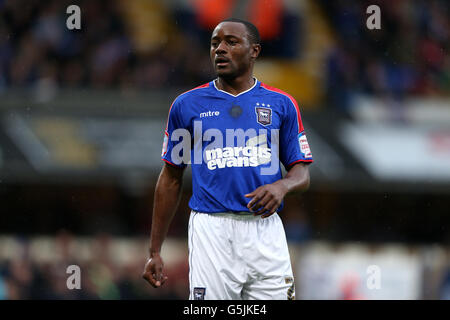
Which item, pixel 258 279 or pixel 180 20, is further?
pixel 180 20

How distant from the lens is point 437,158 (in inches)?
462

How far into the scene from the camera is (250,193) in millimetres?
4141

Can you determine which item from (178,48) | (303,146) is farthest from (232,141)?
(178,48)

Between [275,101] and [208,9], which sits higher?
[208,9]

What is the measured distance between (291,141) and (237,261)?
771mm

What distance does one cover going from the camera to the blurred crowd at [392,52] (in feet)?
41.8

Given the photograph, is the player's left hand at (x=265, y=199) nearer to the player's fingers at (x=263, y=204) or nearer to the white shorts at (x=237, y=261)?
the player's fingers at (x=263, y=204)

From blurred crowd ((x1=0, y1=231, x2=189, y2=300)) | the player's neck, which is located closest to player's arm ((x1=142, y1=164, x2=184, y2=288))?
the player's neck

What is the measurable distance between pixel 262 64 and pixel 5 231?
532 cm

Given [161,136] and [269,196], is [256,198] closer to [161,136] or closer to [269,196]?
[269,196]

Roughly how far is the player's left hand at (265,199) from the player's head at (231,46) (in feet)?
2.49

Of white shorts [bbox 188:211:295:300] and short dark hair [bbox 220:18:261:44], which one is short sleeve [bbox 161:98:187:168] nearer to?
white shorts [bbox 188:211:295:300]

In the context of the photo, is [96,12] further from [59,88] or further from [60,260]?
[60,260]
